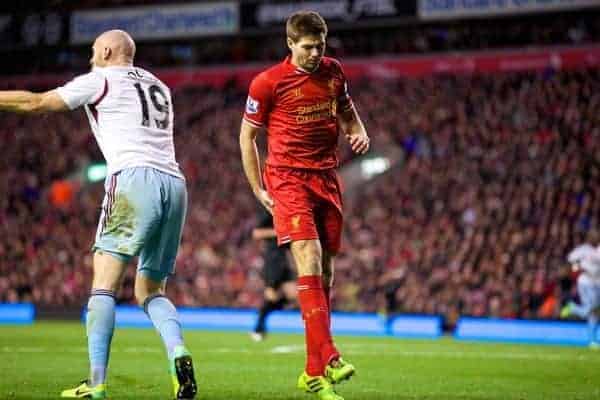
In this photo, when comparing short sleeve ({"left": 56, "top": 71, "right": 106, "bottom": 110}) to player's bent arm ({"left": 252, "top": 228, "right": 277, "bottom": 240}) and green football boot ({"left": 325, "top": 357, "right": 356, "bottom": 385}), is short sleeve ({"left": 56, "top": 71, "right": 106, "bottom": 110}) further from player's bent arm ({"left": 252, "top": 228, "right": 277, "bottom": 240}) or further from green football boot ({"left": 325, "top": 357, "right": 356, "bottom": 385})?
player's bent arm ({"left": 252, "top": 228, "right": 277, "bottom": 240})

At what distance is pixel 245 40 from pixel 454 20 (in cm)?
828

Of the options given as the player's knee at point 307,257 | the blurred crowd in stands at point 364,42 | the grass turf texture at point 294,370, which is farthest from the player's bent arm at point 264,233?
the blurred crowd in stands at point 364,42

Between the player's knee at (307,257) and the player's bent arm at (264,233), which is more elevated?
the player's knee at (307,257)

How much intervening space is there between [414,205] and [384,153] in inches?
181

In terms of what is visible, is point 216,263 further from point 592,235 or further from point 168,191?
point 168,191

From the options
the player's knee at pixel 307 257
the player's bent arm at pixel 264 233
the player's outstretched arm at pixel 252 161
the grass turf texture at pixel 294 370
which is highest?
the player's outstretched arm at pixel 252 161

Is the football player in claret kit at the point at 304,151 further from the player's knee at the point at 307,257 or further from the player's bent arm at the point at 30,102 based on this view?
the player's bent arm at the point at 30,102

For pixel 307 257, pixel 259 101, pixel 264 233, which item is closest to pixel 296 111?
pixel 259 101

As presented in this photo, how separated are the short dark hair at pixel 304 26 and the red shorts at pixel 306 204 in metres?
1.00

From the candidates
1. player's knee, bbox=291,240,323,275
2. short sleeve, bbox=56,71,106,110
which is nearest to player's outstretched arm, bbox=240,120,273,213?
player's knee, bbox=291,240,323,275

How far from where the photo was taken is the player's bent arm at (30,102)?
6.54m

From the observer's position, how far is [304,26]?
24.0 ft

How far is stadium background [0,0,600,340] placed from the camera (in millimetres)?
23219

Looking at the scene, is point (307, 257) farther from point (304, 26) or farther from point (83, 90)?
point (83, 90)
